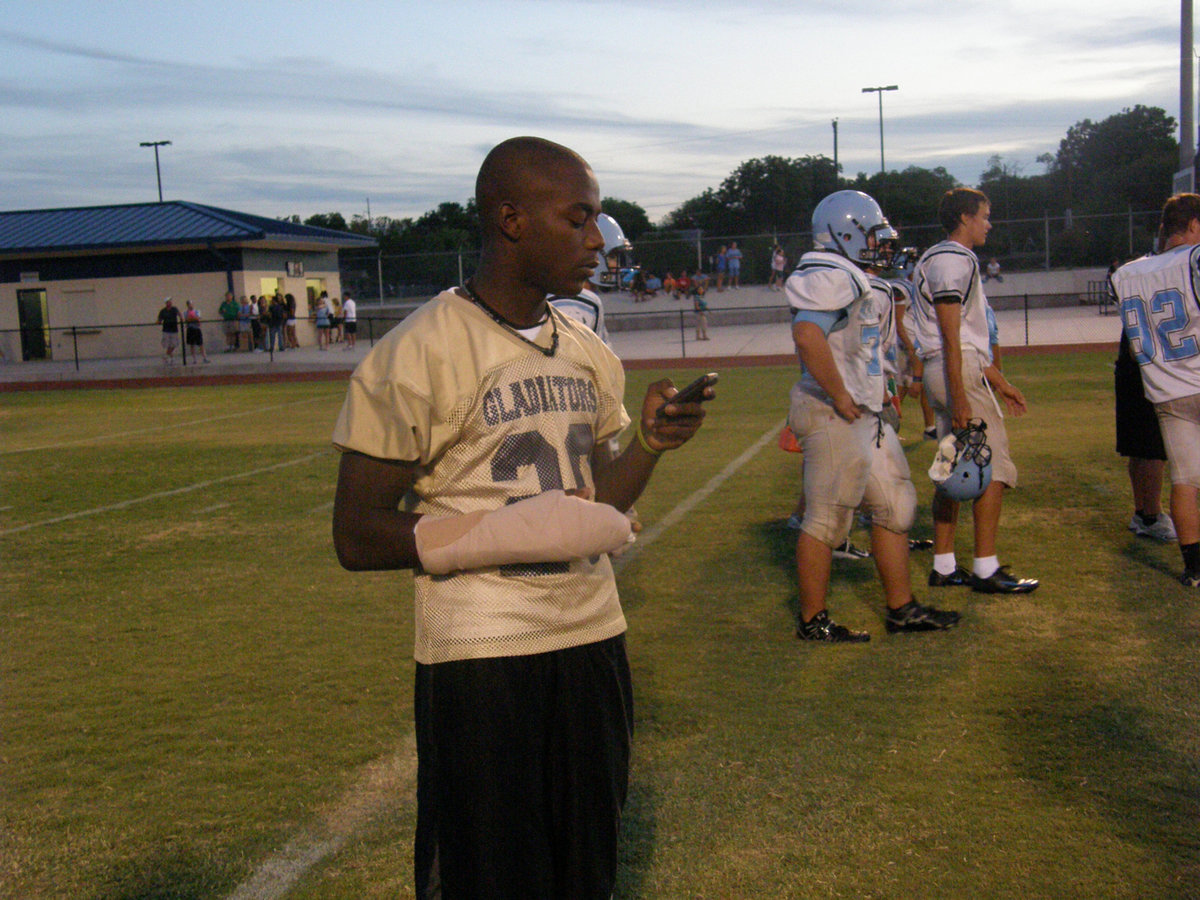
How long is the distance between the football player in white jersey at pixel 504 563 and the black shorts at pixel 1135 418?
218 inches

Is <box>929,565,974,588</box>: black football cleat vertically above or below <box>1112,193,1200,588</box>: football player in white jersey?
below

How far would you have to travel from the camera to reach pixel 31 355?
37.6 m

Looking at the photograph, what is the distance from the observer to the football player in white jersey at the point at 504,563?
2.13m

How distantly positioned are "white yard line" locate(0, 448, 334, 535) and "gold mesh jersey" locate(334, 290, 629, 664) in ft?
24.4

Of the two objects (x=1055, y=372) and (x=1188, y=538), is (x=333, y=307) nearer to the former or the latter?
(x=1055, y=372)

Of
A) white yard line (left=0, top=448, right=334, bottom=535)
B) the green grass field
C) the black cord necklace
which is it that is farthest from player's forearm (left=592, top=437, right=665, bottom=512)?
white yard line (left=0, top=448, right=334, bottom=535)

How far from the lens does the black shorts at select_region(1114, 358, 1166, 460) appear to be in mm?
6914

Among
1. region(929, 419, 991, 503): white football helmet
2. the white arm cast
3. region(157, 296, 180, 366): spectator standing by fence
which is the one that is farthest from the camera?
region(157, 296, 180, 366): spectator standing by fence

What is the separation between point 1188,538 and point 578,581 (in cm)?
481

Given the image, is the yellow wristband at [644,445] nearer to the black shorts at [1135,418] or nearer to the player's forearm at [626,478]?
the player's forearm at [626,478]

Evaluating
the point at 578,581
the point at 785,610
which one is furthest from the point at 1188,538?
the point at 578,581

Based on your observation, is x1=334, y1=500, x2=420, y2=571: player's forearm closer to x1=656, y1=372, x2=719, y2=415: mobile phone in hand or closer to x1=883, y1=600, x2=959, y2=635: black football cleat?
x1=656, y1=372, x2=719, y2=415: mobile phone in hand

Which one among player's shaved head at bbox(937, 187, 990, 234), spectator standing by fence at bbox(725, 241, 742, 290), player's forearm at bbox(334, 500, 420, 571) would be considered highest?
spectator standing by fence at bbox(725, 241, 742, 290)

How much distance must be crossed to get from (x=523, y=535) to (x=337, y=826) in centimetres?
201
